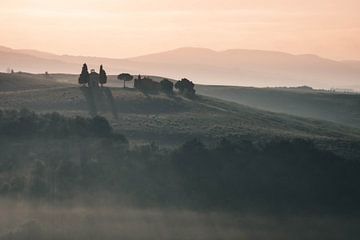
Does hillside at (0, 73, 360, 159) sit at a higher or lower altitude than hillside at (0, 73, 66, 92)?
lower

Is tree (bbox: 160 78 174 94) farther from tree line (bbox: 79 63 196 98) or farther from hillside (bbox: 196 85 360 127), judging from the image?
hillside (bbox: 196 85 360 127)

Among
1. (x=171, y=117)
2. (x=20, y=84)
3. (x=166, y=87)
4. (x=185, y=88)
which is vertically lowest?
(x=171, y=117)

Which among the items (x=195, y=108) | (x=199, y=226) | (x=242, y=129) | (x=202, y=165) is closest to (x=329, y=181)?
(x=202, y=165)

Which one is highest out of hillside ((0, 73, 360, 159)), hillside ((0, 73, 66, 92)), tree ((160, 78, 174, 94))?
tree ((160, 78, 174, 94))

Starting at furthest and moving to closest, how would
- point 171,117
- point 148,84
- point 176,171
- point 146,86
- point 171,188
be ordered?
point 148,84 < point 146,86 < point 171,117 < point 176,171 < point 171,188

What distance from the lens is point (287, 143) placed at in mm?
78812

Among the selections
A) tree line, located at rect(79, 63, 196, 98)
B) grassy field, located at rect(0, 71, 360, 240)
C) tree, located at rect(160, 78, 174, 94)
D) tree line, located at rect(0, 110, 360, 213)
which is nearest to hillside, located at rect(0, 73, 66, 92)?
tree line, located at rect(79, 63, 196, 98)

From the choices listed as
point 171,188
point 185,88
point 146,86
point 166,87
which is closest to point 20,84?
point 146,86

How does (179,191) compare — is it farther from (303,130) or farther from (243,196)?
(303,130)

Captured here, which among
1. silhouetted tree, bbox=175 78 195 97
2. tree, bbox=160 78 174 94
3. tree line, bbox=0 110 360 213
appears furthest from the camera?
silhouetted tree, bbox=175 78 195 97

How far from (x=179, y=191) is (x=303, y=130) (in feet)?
157

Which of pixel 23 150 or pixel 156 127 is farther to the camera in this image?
pixel 156 127

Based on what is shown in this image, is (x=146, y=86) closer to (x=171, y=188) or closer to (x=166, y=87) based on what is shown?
(x=166, y=87)

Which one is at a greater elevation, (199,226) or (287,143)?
(287,143)
